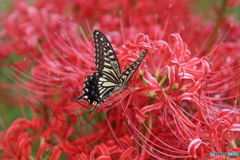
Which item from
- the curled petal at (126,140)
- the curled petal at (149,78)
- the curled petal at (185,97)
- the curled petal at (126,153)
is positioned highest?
the curled petal at (149,78)

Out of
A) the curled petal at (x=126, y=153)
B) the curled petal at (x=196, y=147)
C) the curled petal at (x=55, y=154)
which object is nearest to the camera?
the curled petal at (x=196, y=147)

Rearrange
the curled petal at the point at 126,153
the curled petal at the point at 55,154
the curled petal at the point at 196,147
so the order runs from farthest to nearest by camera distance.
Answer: the curled petal at the point at 55,154
the curled petal at the point at 126,153
the curled petal at the point at 196,147

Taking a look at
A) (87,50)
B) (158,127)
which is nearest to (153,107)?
(158,127)

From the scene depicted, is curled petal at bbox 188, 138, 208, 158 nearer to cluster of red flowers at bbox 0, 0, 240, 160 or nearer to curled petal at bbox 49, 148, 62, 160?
cluster of red flowers at bbox 0, 0, 240, 160

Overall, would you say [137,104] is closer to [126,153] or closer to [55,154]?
[126,153]

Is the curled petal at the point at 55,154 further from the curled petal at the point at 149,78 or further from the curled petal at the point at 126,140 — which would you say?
the curled petal at the point at 149,78

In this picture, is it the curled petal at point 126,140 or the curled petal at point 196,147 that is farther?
the curled petal at point 126,140

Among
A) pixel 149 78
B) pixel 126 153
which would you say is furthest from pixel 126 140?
pixel 149 78

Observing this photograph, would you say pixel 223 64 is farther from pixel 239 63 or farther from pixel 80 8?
pixel 80 8

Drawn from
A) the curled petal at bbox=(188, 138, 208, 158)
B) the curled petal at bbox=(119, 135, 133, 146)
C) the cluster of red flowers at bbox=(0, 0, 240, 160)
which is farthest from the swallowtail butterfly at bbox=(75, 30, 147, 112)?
the curled petal at bbox=(188, 138, 208, 158)

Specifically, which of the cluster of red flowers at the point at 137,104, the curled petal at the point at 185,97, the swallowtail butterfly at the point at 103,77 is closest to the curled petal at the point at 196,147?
the cluster of red flowers at the point at 137,104
